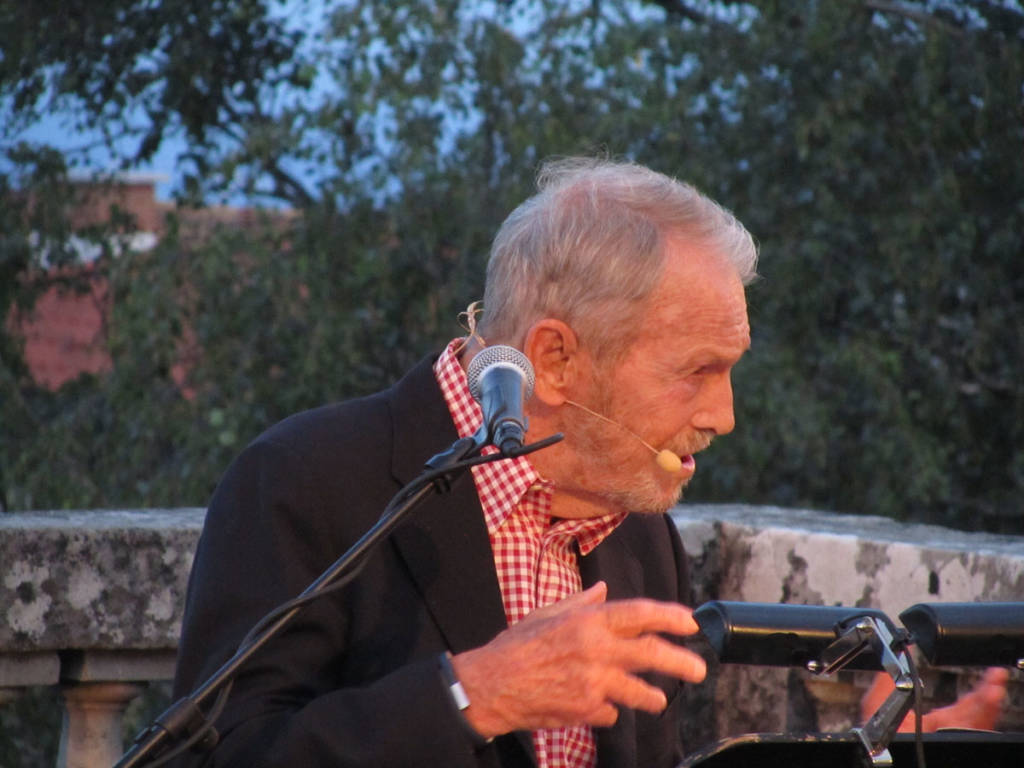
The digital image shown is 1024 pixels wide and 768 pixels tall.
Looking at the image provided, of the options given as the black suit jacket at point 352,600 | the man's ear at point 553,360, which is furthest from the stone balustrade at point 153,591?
the man's ear at point 553,360

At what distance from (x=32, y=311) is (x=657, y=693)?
4.94 meters

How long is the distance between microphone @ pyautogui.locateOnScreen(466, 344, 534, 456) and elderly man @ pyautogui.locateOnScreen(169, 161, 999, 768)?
389 millimetres

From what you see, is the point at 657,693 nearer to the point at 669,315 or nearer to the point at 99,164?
the point at 669,315

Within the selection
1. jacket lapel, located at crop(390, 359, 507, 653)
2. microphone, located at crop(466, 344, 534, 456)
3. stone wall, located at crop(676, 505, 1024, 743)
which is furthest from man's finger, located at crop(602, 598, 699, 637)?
stone wall, located at crop(676, 505, 1024, 743)

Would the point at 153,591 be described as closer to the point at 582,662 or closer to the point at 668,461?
the point at 668,461

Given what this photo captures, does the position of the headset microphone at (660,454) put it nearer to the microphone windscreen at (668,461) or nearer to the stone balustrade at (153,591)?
the microphone windscreen at (668,461)

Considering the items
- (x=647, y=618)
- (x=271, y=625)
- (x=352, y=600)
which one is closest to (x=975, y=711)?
(x=647, y=618)

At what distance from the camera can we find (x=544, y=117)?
6.02 meters

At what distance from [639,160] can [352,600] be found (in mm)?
4060

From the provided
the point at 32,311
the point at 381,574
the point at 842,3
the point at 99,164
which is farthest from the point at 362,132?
the point at 381,574

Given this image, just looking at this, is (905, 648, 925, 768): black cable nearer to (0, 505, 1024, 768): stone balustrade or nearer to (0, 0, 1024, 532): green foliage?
(0, 505, 1024, 768): stone balustrade

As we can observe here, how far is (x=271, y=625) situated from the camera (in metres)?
1.69

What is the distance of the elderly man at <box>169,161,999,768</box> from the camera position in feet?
6.93

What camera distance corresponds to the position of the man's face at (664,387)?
7.45 feet
